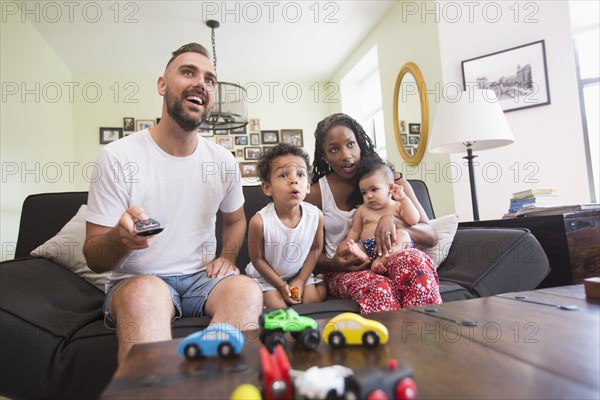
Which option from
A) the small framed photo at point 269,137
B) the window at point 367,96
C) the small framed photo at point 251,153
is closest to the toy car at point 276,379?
the window at point 367,96

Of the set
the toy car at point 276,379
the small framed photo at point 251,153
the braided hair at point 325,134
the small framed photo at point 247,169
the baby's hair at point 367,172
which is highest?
the small framed photo at point 251,153

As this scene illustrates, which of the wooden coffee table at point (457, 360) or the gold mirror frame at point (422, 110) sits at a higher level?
the gold mirror frame at point (422, 110)

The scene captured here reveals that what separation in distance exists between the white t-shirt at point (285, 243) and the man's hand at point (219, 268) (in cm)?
17

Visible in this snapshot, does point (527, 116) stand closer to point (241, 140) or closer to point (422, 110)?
point (422, 110)

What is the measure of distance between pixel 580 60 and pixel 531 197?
6.36 ft

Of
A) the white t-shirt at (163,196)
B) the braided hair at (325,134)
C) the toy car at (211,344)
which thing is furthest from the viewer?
the braided hair at (325,134)

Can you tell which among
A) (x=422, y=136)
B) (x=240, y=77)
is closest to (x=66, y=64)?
(x=240, y=77)

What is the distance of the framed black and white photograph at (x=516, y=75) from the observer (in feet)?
8.76

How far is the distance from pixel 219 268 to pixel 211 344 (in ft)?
2.12

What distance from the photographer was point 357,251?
1.42 m

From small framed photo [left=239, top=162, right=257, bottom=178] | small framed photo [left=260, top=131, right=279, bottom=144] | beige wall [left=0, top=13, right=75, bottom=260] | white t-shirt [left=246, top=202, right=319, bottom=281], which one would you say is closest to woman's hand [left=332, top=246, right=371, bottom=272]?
white t-shirt [left=246, top=202, right=319, bottom=281]

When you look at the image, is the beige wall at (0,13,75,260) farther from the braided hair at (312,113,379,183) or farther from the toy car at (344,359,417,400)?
the toy car at (344,359,417,400)

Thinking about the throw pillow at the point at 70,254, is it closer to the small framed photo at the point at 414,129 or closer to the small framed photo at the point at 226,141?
the small framed photo at the point at 414,129

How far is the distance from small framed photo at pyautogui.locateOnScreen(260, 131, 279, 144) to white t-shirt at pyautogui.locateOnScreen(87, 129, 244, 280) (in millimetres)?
3708
